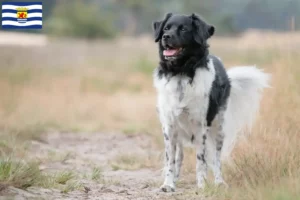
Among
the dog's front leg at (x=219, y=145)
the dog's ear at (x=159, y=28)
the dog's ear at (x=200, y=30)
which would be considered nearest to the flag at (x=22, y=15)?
the dog's ear at (x=159, y=28)

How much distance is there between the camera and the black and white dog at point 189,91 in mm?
6719

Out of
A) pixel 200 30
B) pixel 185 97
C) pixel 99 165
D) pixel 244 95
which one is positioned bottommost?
pixel 99 165

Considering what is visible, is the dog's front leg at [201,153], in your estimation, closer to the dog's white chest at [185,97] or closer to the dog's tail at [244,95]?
the dog's white chest at [185,97]

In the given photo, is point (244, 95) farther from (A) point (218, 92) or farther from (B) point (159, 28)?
(B) point (159, 28)

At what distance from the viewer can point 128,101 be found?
1553cm

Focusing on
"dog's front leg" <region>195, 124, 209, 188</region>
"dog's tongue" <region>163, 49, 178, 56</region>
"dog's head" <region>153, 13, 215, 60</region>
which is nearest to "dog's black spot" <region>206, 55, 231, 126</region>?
"dog's front leg" <region>195, 124, 209, 188</region>

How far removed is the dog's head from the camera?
663 cm

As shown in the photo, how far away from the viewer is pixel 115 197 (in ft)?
19.8

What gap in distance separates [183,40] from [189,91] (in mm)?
524

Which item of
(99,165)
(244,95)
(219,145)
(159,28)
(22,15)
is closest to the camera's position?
(159,28)

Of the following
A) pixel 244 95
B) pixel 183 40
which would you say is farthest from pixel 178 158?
pixel 183 40

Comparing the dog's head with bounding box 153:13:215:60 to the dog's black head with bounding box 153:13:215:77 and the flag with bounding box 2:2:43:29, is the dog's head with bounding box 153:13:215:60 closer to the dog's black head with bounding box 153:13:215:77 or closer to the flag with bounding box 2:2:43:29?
the dog's black head with bounding box 153:13:215:77

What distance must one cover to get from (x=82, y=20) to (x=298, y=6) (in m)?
26.3

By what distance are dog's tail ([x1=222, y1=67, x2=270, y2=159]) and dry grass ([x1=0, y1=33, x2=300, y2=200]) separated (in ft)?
0.69
